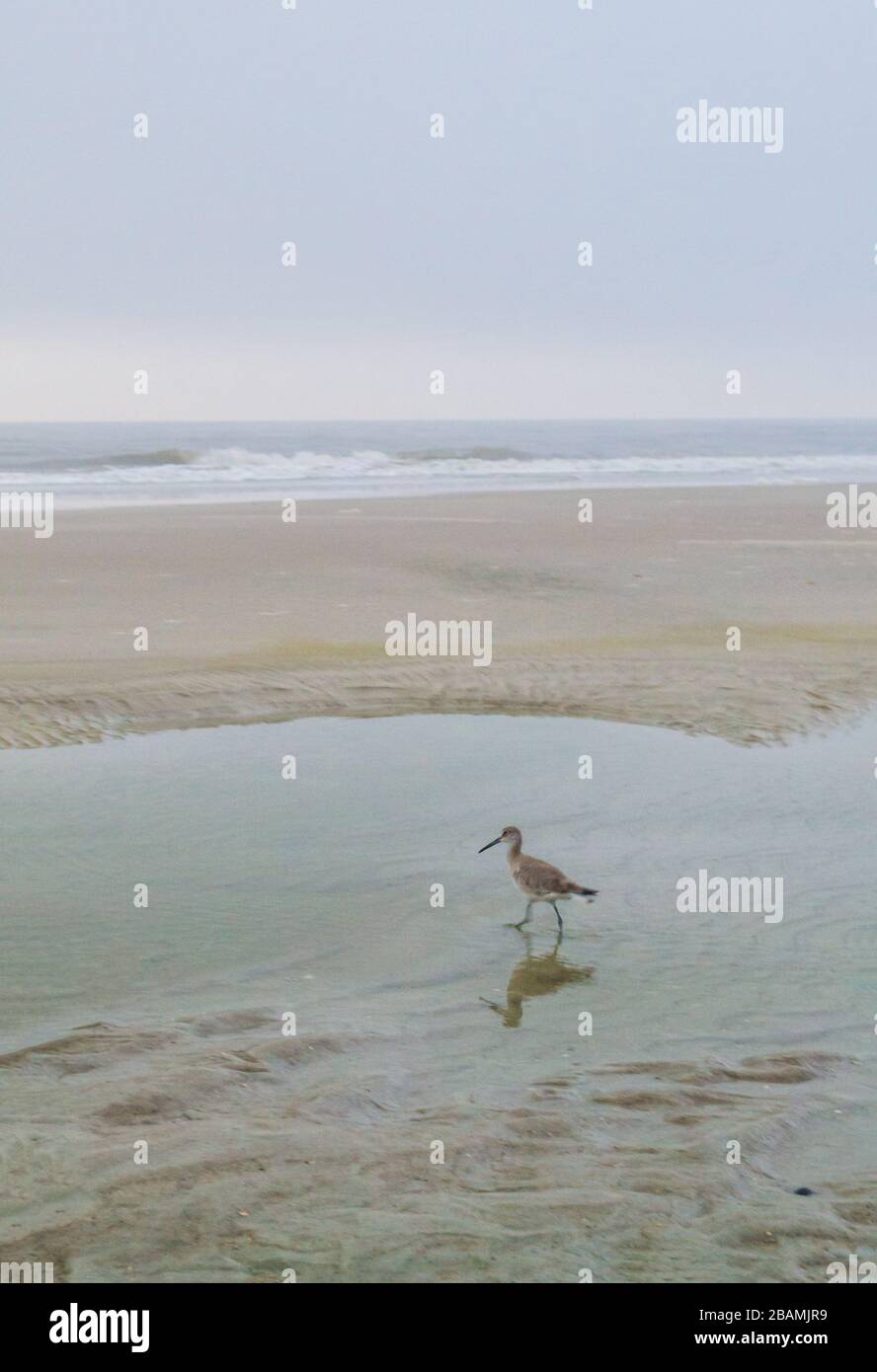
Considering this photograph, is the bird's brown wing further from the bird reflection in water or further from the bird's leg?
the bird reflection in water

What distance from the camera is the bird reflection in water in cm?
645

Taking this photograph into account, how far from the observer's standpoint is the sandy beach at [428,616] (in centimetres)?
1234

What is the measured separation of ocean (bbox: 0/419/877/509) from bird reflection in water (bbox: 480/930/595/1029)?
77.7 feet

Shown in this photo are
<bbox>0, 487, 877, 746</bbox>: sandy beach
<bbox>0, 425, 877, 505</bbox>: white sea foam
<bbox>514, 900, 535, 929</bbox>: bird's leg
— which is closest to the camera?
<bbox>514, 900, 535, 929</bbox>: bird's leg

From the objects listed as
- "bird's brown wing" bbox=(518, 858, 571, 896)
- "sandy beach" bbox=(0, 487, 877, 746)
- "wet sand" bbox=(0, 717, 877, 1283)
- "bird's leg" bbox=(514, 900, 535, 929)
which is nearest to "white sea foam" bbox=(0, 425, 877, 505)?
"sandy beach" bbox=(0, 487, 877, 746)

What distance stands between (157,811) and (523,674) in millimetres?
4976

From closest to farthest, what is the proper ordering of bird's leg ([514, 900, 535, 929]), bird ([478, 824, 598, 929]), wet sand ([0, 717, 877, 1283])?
wet sand ([0, 717, 877, 1283]) → bird ([478, 824, 598, 929]) → bird's leg ([514, 900, 535, 929])

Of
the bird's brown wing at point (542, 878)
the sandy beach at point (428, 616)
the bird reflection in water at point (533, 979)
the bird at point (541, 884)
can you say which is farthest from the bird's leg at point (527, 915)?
the sandy beach at point (428, 616)

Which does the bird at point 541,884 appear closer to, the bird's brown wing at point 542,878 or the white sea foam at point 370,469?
the bird's brown wing at point 542,878

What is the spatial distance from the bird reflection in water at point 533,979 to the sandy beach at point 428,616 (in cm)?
497

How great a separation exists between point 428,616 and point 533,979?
9.71 meters

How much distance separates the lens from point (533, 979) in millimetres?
6797

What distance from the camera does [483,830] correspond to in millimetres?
9039

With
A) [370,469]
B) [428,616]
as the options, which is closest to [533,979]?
[428,616]
